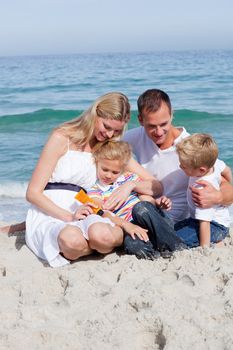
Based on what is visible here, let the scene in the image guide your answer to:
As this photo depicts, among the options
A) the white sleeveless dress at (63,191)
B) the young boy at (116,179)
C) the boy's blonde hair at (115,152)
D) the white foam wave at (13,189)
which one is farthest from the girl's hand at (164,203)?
the white foam wave at (13,189)

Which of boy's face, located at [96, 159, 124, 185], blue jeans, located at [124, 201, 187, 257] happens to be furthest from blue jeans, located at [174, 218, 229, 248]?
boy's face, located at [96, 159, 124, 185]

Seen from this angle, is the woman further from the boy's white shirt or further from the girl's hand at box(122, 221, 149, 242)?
the boy's white shirt

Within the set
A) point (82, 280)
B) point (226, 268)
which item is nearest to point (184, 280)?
point (226, 268)

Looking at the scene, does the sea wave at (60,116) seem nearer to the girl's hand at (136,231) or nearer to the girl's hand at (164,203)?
the girl's hand at (164,203)

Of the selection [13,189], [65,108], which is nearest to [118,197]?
[13,189]

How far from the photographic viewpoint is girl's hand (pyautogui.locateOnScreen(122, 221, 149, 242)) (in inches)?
160

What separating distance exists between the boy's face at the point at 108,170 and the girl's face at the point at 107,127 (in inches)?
8.0

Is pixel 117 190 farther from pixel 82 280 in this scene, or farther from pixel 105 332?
pixel 105 332

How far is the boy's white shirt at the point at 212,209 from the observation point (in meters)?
4.16

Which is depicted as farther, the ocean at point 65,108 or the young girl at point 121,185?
the ocean at point 65,108

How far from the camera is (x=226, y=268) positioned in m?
3.72

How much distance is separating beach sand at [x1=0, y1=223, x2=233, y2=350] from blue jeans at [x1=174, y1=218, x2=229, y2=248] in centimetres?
24

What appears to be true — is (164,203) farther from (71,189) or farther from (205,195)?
(71,189)

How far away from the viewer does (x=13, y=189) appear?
7.96 metres
